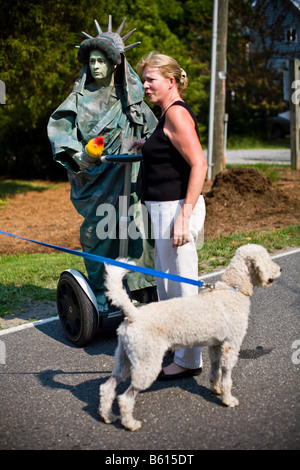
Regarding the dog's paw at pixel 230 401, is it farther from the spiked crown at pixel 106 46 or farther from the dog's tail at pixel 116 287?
the spiked crown at pixel 106 46

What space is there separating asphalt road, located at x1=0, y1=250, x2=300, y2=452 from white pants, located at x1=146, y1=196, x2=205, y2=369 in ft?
0.75

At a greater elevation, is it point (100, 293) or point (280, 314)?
point (100, 293)

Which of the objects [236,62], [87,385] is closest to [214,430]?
[87,385]

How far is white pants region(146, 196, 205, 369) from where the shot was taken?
347 cm

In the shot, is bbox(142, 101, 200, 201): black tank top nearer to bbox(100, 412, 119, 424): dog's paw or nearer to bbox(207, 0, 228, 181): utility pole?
bbox(100, 412, 119, 424): dog's paw

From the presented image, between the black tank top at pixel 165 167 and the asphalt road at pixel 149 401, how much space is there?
134 cm

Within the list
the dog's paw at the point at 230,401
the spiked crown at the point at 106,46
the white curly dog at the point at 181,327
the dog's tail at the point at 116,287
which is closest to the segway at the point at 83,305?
the spiked crown at the point at 106,46

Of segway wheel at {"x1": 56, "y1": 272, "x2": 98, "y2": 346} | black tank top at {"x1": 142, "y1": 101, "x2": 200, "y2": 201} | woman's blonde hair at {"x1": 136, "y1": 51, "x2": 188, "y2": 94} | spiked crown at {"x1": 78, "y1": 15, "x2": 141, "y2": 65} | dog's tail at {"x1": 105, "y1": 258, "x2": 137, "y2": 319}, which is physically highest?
spiked crown at {"x1": 78, "y1": 15, "x2": 141, "y2": 65}

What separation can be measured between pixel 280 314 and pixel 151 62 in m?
2.72

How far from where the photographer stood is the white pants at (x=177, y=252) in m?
3.47

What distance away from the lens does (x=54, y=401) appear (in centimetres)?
351

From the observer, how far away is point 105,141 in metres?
4.34

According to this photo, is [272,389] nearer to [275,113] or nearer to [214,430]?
[214,430]

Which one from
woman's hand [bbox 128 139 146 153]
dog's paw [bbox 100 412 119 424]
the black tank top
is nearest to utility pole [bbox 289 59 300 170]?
woman's hand [bbox 128 139 146 153]
